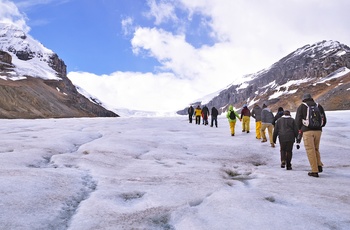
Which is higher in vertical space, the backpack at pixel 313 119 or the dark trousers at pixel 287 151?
the backpack at pixel 313 119

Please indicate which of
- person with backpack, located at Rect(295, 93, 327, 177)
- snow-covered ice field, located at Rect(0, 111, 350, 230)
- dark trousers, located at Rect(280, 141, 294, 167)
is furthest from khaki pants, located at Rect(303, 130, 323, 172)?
dark trousers, located at Rect(280, 141, 294, 167)

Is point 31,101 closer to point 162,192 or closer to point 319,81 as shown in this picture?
point 162,192

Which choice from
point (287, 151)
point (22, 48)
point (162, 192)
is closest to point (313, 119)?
point (287, 151)

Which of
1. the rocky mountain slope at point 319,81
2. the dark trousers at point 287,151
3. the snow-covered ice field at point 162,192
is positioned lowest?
the snow-covered ice field at point 162,192

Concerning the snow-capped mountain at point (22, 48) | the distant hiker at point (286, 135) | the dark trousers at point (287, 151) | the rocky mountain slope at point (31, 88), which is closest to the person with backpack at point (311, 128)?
the dark trousers at point (287, 151)

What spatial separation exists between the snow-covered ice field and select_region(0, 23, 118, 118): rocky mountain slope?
57.8 meters

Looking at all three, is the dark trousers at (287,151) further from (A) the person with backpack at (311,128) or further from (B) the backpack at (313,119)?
(B) the backpack at (313,119)

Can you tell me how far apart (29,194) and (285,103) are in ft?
436

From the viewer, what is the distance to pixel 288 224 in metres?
5.97

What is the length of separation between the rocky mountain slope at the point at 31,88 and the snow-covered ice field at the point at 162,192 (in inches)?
2275

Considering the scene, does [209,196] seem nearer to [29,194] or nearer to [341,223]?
[341,223]

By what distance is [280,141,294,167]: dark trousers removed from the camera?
11.4m

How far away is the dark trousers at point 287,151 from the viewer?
11.4 metres

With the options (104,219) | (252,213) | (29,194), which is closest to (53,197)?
(29,194)
